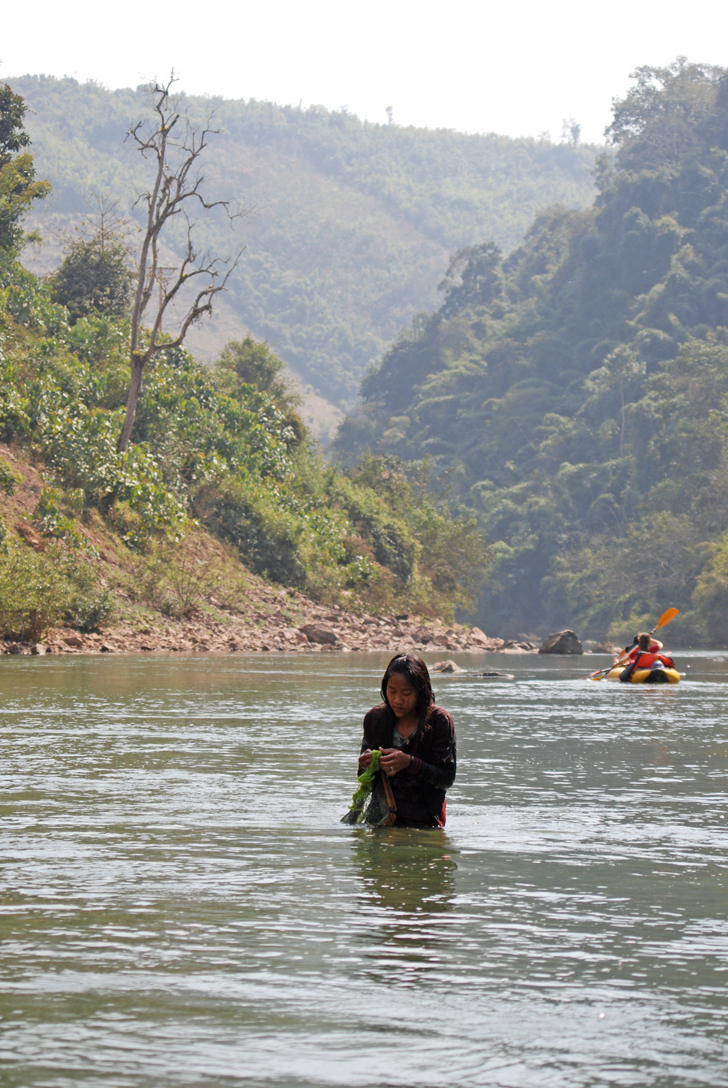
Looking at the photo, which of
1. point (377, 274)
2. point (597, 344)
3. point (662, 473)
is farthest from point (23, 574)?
point (377, 274)

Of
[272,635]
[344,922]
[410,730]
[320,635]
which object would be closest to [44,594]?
[272,635]

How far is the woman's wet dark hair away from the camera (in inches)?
285

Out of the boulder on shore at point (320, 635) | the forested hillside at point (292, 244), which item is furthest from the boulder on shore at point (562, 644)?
the forested hillside at point (292, 244)

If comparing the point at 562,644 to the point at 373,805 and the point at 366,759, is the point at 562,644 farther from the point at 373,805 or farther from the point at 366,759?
the point at 366,759

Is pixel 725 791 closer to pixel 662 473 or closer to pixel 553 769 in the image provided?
pixel 553 769

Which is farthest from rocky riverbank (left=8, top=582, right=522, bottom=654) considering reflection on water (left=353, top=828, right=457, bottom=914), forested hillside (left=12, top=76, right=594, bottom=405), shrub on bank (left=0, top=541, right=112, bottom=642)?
forested hillside (left=12, top=76, right=594, bottom=405)

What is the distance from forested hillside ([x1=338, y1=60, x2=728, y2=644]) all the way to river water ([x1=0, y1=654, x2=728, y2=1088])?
4447 cm

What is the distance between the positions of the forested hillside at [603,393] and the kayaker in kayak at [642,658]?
2863cm

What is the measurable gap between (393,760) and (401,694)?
0.36m

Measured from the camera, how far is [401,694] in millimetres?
7316

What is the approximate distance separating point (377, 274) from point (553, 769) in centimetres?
17899

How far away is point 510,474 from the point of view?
83.5 metres

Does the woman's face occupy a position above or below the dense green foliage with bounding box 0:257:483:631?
below

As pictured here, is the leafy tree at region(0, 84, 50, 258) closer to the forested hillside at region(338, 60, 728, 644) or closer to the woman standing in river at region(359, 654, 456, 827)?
the forested hillside at region(338, 60, 728, 644)
